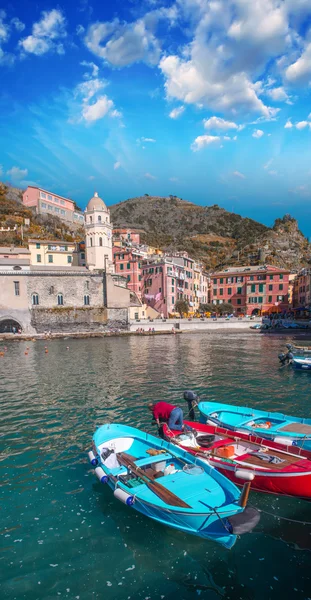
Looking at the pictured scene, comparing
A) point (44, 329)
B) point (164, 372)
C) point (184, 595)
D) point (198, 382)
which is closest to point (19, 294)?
point (44, 329)

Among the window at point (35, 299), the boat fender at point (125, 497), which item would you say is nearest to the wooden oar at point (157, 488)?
the boat fender at point (125, 497)

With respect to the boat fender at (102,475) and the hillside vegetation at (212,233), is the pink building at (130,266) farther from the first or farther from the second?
the boat fender at (102,475)

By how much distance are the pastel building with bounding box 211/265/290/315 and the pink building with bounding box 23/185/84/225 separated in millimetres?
49226

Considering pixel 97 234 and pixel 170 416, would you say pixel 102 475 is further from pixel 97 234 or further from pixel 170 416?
pixel 97 234

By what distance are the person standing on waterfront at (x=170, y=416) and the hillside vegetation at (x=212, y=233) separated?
291 ft

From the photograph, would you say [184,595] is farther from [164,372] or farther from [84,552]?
[164,372]

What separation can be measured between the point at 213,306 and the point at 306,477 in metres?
67.4

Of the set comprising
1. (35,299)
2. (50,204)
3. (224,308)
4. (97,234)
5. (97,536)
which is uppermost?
(50,204)

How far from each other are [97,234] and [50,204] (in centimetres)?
3697

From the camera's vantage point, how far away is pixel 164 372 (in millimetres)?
25688

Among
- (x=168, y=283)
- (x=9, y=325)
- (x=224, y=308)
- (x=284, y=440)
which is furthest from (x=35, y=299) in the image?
(x=284, y=440)

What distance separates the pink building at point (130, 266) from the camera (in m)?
68.4

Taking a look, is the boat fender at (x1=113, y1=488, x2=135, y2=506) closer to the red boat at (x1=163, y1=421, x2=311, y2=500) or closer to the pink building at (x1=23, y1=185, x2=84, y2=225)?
the red boat at (x1=163, y1=421, x2=311, y2=500)

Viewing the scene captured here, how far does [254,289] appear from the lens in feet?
238
